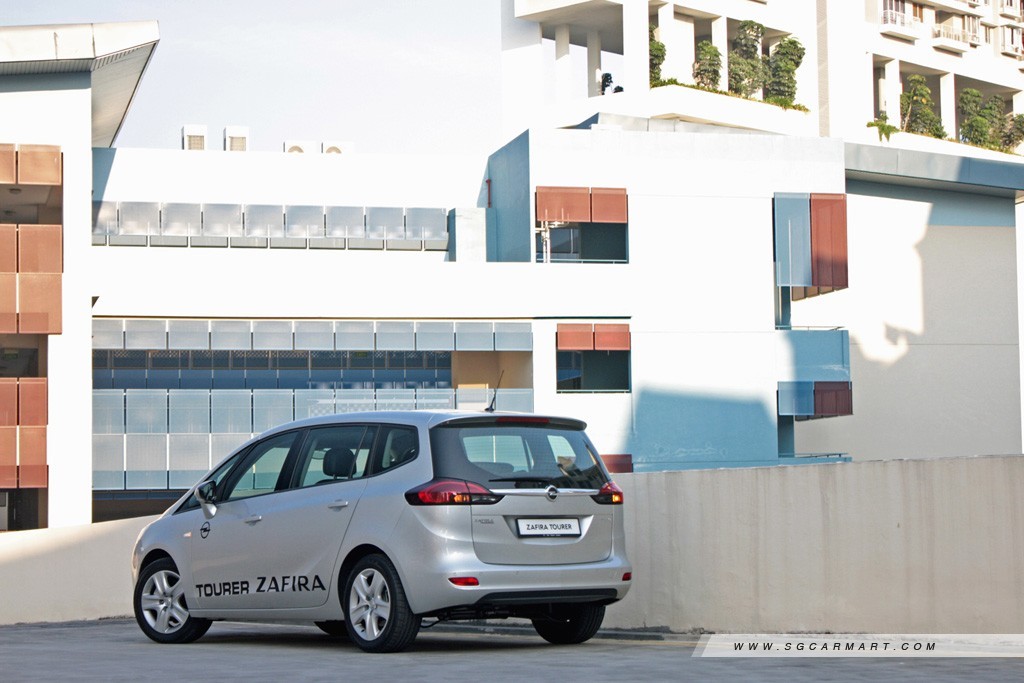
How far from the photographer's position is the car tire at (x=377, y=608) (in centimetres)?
995

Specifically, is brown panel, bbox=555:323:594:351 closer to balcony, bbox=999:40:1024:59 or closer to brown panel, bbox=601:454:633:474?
brown panel, bbox=601:454:633:474

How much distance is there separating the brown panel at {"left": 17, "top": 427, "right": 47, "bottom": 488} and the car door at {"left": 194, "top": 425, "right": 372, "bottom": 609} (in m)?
19.1

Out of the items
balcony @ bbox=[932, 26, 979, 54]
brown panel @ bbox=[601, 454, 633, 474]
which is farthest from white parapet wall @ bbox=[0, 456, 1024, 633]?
balcony @ bbox=[932, 26, 979, 54]

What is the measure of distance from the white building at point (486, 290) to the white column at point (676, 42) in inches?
1016

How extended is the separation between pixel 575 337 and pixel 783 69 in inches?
1524

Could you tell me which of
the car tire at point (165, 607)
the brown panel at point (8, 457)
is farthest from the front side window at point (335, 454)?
the brown panel at point (8, 457)

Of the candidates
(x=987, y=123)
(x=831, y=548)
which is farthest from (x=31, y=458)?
(x=987, y=123)

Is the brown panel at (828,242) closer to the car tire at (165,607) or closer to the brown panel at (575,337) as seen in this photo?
the brown panel at (575,337)

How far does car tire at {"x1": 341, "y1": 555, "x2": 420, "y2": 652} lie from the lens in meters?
9.95

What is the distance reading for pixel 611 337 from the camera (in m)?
35.8

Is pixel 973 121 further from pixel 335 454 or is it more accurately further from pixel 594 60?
pixel 335 454

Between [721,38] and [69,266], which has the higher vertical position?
[721,38]

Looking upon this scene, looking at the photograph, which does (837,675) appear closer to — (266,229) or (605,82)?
(266,229)

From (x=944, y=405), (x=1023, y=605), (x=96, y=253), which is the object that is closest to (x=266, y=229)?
(x=96, y=253)
